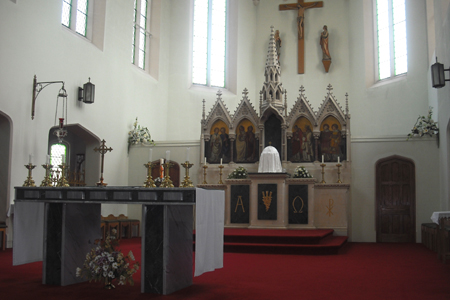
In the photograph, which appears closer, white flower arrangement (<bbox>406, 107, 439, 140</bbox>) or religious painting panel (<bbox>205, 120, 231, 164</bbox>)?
white flower arrangement (<bbox>406, 107, 439, 140</bbox>)

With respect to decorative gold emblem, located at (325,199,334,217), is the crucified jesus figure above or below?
above

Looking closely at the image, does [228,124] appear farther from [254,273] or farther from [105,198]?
[105,198]

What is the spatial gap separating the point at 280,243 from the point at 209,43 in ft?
35.7

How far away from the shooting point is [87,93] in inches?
491

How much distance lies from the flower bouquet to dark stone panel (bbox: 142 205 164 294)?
7679 mm

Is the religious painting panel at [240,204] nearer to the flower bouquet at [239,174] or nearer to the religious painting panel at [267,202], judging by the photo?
the flower bouquet at [239,174]

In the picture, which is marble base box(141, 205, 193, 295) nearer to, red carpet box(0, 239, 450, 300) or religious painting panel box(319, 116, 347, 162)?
red carpet box(0, 239, 450, 300)

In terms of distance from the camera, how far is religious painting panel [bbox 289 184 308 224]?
12742mm

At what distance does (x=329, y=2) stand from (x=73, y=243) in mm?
16028

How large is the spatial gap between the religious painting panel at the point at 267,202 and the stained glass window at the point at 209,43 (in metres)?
7.58

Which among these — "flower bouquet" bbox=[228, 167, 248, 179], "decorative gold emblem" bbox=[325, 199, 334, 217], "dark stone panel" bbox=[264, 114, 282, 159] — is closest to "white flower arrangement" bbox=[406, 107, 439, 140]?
"decorative gold emblem" bbox=[325, 199, 334, 217]

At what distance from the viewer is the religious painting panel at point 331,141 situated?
44.8ft

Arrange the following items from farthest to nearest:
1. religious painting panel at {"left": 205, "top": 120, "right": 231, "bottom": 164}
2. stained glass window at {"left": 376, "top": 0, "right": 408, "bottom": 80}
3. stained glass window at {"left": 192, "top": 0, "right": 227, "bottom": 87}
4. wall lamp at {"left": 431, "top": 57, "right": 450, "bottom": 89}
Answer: stained glass window at {"left": 192, "top": 0, "right": 227, "bottom": 87} < stained glass window at {"left": 376, "top": 0, "right": 408, "bottom": 80} < religious painting panel at {"left": 205, "top": 120, "right": 231, "bottom": 164} < wall lamp at {"left": 431, "top": 57, "right": 450, "bottom": 89}

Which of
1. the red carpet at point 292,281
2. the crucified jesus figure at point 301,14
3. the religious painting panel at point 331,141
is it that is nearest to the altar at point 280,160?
the religious painting panel at point 331,141
